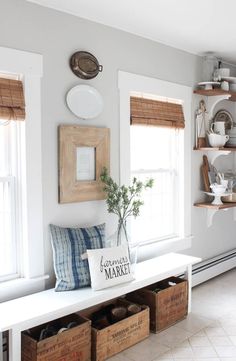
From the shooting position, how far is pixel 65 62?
290cm

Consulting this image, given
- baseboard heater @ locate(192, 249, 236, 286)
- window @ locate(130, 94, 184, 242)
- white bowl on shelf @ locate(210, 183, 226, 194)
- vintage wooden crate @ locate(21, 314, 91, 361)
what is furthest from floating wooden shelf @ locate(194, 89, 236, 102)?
vintage wooden crate @ locate(21, 314, 91, 361)

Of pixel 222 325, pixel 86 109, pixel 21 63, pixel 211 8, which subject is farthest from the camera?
pixel 222 325

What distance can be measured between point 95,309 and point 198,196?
5.62ft

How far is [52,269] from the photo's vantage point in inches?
114

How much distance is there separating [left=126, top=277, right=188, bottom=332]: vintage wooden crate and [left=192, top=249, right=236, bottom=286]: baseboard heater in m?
0.73

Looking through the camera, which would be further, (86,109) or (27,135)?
(86,109)

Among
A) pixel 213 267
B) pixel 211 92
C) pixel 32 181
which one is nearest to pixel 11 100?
pixel 32 181

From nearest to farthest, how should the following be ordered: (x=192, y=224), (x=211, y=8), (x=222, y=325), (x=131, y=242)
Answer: (x=211, y=8)
(x=222, y=325)
(x=131, y=242)
(x=192, y=224)

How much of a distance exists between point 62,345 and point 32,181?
108 centimetres

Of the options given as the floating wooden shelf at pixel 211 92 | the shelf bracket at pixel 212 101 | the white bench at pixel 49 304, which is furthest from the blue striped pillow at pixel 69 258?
the shelf bracket at pixel 212 101

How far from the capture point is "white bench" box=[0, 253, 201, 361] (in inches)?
89.6

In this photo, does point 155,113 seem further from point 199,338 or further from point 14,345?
point 14,345

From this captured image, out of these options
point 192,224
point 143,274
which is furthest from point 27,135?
point 192,224

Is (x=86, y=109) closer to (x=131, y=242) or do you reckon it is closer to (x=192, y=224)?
(x=131, y=242)
